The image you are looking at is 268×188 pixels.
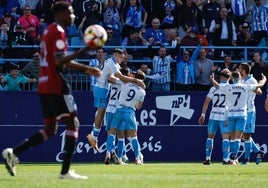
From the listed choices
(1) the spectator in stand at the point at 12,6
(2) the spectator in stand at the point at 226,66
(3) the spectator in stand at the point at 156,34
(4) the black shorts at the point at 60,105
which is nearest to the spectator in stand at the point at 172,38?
(3) the spectator in stand at the point at 156,34

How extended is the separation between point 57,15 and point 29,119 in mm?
13272

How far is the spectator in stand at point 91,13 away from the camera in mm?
28625

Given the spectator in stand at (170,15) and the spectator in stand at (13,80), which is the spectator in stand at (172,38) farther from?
the spectator in stand at (13,80)

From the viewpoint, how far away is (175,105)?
2767 cm

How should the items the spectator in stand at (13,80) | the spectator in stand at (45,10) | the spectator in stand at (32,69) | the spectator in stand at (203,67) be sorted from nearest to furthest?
the spectator in stand at (13,80), the spectator in stand at (32,69), the spectator in stand at (203,67), the spectator in stand at (45,10)

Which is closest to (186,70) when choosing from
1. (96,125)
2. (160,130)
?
(160,130)

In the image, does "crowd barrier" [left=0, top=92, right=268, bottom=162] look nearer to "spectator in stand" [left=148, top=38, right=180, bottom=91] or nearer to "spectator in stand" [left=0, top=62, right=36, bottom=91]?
"spectator in stand" [left=148, top=38, right=180, bottom=91]

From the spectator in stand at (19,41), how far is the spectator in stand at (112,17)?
8.34 feet

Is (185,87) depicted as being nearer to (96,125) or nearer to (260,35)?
(260,35)

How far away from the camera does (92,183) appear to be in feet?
44.1

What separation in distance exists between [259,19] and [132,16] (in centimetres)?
423

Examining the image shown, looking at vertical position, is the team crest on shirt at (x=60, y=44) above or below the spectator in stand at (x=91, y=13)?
above

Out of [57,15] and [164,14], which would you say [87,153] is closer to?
[164,14]

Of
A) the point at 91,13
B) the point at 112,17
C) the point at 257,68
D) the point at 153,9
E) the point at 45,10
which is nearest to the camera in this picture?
the point at 257,68
